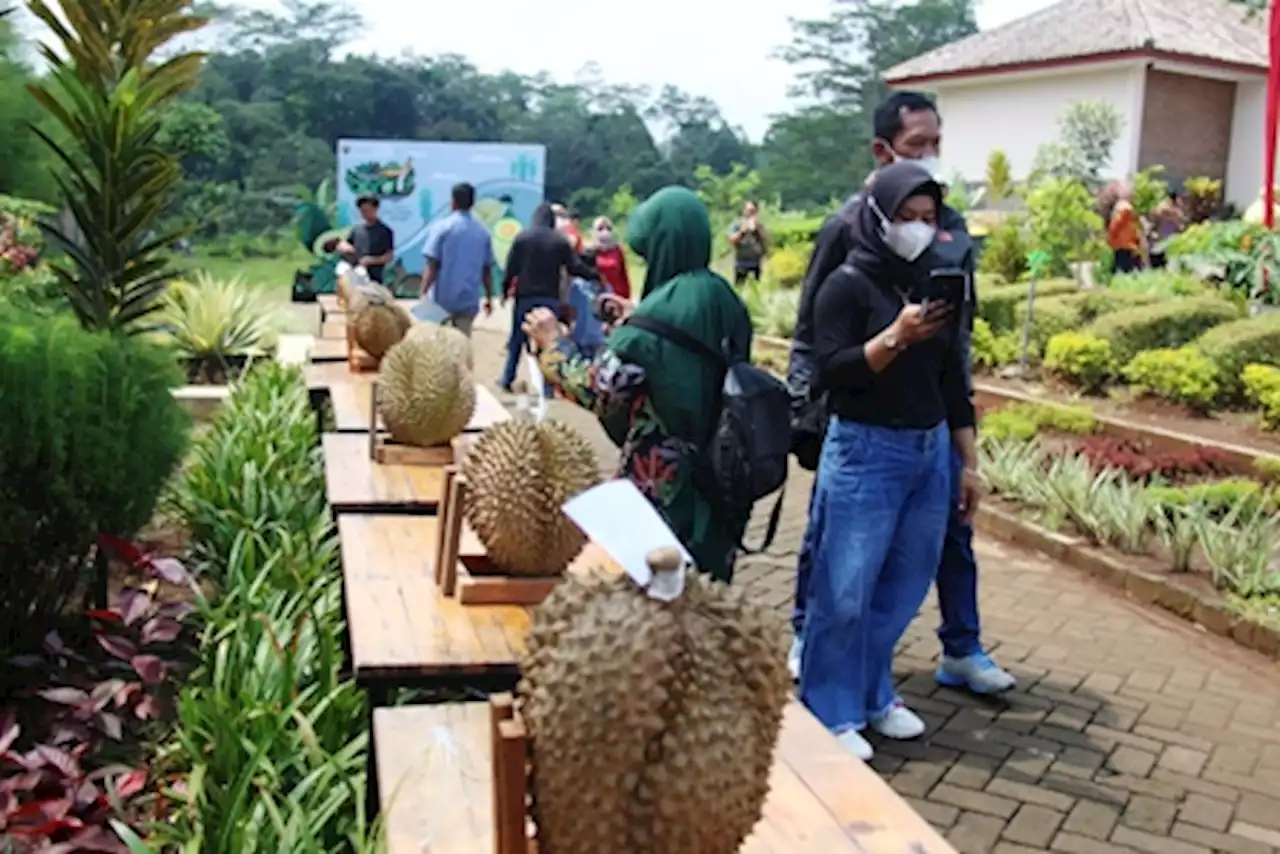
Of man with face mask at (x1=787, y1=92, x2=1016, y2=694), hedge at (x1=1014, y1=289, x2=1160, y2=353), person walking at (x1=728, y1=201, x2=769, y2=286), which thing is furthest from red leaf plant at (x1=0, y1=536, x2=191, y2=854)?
person walking at (x1=728, y1=201, x2=769, y2=286)

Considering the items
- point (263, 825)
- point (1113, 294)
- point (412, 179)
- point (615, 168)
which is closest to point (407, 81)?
point (615, 168)

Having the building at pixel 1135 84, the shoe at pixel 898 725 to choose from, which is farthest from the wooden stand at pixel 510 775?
the building at pixel 1135 84

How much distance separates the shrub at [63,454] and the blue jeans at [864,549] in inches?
93.1

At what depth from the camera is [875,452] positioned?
3.92m

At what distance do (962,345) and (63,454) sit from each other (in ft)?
9.40

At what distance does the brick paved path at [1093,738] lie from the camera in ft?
12.6

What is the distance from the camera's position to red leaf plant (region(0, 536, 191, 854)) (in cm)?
320

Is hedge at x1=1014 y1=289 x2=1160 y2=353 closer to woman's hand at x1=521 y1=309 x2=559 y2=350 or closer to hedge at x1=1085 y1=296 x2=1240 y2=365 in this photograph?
hedge at x1=1085 y1=296 x2=1240 y2=365

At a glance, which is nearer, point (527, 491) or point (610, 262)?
point (527, 491)

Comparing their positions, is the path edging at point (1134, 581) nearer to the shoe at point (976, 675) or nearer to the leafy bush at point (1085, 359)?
the shoe at point (976, 675)

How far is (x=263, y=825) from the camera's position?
2984 millimetres

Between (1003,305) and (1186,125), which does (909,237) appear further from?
(1186,125)

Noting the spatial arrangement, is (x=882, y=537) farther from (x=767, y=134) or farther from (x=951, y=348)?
(x=767, y=134)

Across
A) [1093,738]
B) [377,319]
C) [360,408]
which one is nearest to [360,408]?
[360,408]
